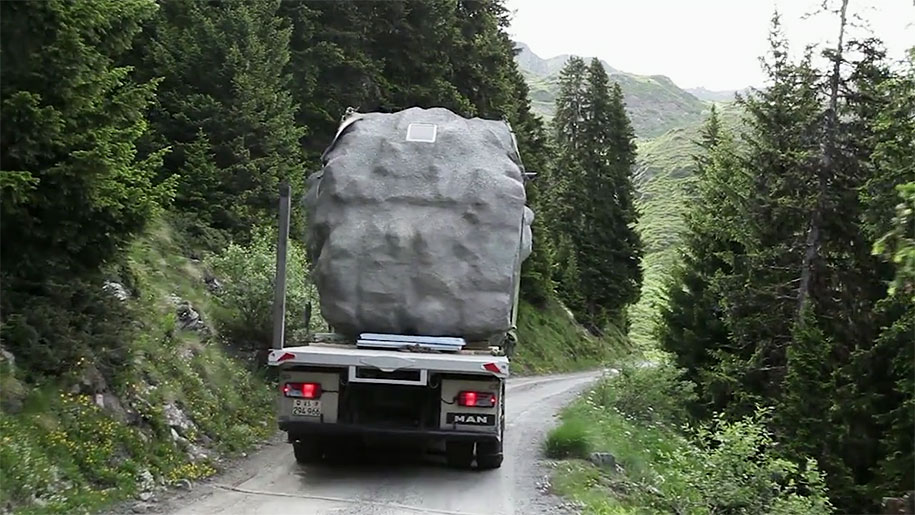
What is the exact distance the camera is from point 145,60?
728 inches

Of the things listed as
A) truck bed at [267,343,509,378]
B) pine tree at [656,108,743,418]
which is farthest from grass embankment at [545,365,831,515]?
pine tree at [656,108,743,418]

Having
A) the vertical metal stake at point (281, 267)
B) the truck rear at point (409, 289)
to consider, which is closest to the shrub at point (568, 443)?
the truck rear at point (409, 289)

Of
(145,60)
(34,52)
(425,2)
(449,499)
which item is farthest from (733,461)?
(425,2)

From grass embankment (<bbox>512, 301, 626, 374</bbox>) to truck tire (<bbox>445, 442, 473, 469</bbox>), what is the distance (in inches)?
825

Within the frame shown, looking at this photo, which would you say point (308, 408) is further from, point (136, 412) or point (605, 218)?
point (605, 218)

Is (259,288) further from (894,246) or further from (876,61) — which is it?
(876,61)

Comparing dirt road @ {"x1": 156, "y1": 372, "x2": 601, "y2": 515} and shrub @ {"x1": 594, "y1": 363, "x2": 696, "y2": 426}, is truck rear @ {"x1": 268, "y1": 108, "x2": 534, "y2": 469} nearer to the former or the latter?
A: dirt road @ {"x1": 156, "y1": 372, "x2": 601, "y2": 515}

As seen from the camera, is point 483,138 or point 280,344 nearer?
point 280,344

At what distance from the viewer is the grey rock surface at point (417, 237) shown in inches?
413

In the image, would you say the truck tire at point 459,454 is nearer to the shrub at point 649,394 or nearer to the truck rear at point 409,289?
the truck rear at point 409,289

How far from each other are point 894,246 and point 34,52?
26.5 feet

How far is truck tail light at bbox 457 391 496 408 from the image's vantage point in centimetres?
964

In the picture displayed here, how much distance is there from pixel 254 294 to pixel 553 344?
2616cm

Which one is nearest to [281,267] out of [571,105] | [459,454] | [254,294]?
[459,454]
